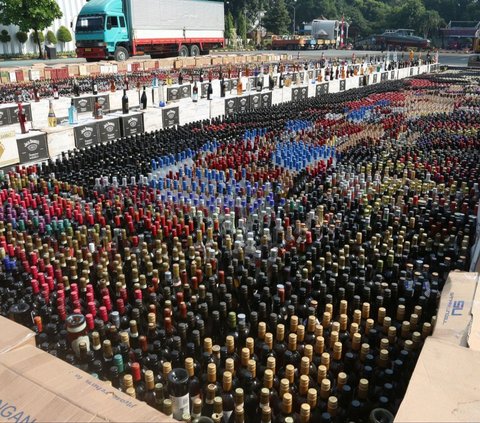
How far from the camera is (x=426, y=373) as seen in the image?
2.72m

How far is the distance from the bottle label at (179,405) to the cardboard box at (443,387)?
1.53 meters

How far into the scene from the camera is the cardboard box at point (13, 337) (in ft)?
10.0

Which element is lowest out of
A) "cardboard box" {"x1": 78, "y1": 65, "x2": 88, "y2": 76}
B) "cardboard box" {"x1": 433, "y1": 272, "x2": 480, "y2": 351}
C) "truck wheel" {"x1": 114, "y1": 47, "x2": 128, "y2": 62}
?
"cardboard box" {"x1": 433, "y1": 272, "x2": 480, "y2": 351}

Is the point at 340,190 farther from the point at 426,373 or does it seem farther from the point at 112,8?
the point at 112,8

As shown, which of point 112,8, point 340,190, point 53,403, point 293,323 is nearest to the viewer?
point 53,403

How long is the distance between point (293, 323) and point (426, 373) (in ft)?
5.21

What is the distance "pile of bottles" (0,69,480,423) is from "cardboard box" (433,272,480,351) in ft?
1.19

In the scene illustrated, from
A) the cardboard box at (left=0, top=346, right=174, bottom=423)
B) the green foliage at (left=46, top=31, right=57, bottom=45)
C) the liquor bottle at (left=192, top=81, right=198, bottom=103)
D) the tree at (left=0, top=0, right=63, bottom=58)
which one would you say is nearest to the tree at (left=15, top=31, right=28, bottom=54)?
the green foliage at (left=46, top=31, right=57, bottom=45)

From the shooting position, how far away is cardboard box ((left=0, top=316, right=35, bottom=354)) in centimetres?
305

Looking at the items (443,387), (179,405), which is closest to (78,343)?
(179,405)

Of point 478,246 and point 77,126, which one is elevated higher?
point 77,126

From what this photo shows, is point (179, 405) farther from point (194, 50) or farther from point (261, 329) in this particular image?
point (194, 50)

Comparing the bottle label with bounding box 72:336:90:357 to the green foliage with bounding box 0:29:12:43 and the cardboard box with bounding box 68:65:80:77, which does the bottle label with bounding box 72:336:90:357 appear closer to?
the cardboard box with bounding box 68:65:80:77

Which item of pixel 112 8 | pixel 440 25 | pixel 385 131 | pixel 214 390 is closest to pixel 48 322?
pixel 214 390
